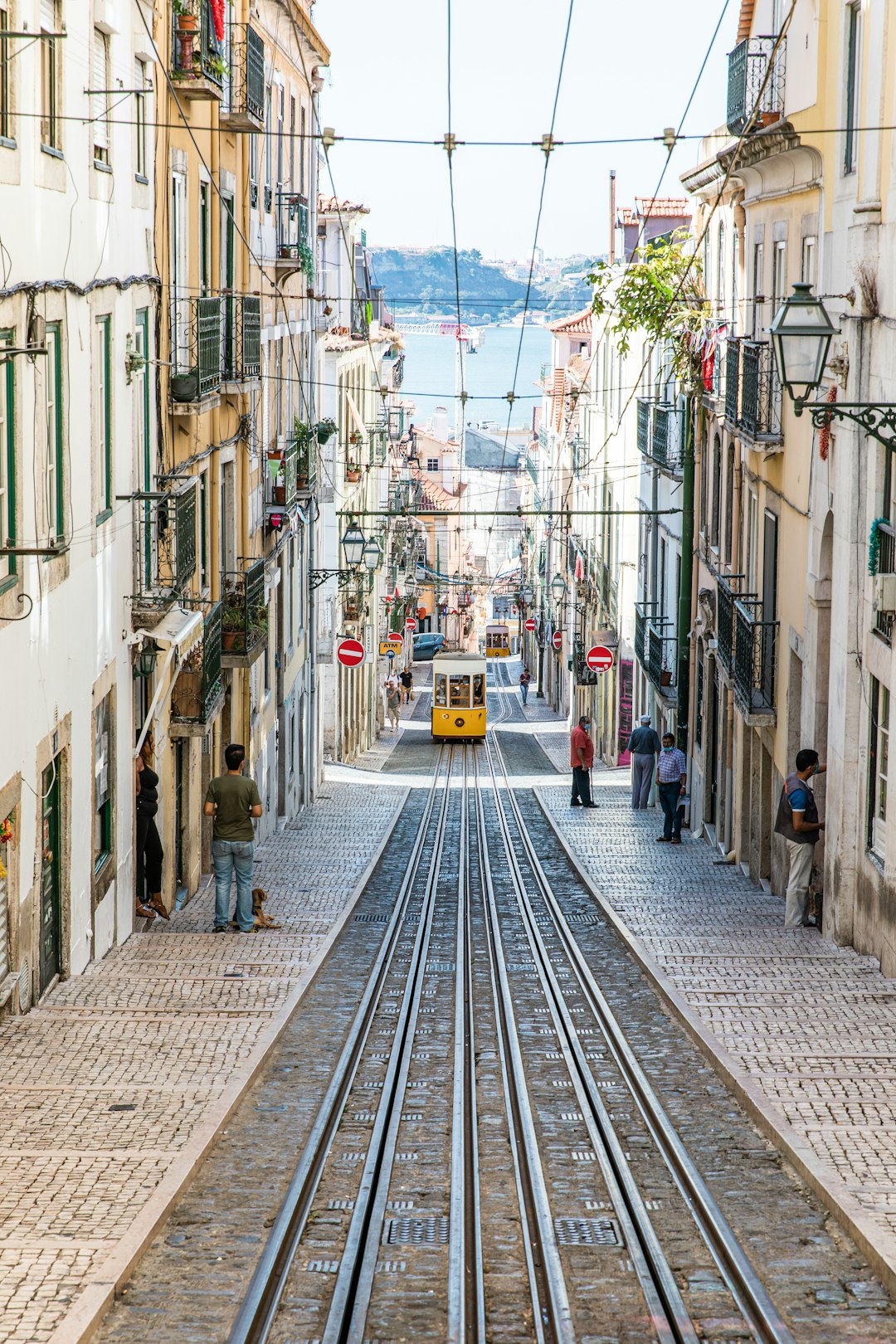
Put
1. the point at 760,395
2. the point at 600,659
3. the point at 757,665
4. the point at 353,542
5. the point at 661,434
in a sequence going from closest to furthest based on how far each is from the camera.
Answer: the point at 760,395 < the point at 757,665 < the point at 661,434 < the point at 353,542 < the point at 600,659

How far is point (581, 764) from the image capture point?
26734 mm

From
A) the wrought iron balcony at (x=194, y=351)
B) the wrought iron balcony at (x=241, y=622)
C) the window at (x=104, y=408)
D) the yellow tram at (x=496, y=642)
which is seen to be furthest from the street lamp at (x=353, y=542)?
the yellow tram at (x=496, y=642)

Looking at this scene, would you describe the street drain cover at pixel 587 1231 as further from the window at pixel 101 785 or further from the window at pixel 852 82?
the window at pixel 852 82

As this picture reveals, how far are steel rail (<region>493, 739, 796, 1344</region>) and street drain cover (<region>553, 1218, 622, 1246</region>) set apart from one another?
1.17 feet

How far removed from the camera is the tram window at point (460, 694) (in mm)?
44875

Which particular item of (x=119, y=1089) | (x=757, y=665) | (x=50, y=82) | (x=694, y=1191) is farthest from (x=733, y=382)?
(x=694, y=1191)

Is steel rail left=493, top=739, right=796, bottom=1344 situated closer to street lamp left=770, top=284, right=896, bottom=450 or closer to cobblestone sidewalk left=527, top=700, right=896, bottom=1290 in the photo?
cobblestone sidewalk left=527, top=700, right=896, bottom=1290

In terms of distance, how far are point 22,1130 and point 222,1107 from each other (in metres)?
1.01

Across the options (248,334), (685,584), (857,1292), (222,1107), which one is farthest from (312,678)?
(857,1292)

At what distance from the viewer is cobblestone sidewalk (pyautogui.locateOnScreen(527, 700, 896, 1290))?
7461mm

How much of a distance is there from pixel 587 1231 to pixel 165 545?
994 cm

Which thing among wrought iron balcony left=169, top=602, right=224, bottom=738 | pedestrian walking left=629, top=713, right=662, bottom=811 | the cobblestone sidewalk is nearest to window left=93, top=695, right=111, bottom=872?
wrought iron balcony left=169, top=602, right=224, bottom=738

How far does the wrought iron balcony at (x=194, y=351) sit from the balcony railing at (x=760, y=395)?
5.80 metres

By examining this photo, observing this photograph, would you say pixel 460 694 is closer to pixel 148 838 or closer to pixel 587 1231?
pixel 148 838
